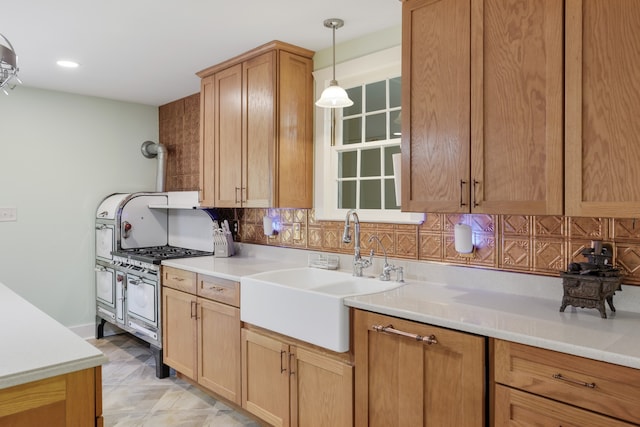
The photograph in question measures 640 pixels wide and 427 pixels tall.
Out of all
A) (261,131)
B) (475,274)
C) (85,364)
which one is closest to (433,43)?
(475,274)

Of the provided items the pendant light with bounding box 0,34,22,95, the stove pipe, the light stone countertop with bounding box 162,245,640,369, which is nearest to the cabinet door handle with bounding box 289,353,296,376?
the light stone countertop with bounding box 162,245,640,369

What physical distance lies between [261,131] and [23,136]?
246 centimetres

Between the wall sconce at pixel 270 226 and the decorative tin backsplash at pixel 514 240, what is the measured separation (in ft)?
1.87

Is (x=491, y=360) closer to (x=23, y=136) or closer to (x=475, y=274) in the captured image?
(x=475, y=274)

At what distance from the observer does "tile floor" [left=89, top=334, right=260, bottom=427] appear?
278cm

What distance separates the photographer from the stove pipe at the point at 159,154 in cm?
457

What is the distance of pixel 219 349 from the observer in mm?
2846

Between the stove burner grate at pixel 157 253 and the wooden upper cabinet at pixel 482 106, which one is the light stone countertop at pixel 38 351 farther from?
the stove burner grate at pixel 157 253

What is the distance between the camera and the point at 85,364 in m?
1.32

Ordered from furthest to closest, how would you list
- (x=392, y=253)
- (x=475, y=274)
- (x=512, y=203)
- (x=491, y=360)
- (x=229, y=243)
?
(x=229, y=243), (x=392, y=253), (x=475, y=274), (x=512, y=203), (x=491, y=360)

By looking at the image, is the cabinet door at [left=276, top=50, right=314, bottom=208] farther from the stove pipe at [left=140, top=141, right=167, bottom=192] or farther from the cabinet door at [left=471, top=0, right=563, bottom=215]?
the stove pipe at [left=140, top=141, right=167, bottom=192]

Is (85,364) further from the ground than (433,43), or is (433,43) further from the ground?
(433,43)

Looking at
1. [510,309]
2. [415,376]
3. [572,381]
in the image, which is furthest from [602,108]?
[415,376]

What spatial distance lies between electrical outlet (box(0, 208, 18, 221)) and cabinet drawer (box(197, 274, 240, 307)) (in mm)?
2156
